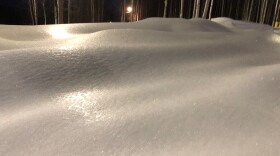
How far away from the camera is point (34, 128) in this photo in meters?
0.91

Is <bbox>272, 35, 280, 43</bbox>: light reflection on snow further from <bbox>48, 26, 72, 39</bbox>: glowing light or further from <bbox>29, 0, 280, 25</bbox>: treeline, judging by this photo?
<bbox>29, 0, 280, 25</bbox>: treeline

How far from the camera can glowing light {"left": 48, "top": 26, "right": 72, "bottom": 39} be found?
1.86 metres

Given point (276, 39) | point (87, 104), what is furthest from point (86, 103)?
point (276, 39)

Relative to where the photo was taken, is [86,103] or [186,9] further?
[186,9]

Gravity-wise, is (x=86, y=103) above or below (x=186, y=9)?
above

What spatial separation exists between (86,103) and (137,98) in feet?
0.69

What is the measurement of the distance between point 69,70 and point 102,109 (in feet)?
1.17

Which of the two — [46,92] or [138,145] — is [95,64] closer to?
[46,92]

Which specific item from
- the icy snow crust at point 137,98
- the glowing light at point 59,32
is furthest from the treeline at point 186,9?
the icy snow crust at point 137,98

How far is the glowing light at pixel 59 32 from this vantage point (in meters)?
1.86

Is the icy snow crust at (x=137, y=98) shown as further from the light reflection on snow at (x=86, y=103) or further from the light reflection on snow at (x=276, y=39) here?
the light reflection on snow at (x=276, y=39)

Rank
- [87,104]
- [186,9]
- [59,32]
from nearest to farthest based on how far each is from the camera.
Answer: [87,104], [59,32], [186,9]

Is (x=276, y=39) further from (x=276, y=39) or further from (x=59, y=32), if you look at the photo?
(x=59, y=32)

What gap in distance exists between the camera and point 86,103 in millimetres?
1060
